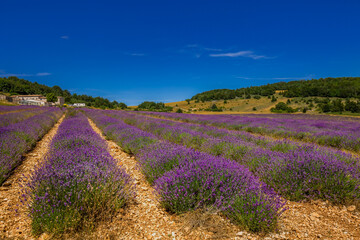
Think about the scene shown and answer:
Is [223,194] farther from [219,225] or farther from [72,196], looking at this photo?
[72,196]

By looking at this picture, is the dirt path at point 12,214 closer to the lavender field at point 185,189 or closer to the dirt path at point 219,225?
the lavender field at point 185,189

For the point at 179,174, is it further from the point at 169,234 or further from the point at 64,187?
the point at 64,187

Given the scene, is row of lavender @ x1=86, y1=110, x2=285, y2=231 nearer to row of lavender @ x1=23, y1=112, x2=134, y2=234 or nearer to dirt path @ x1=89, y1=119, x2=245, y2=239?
dirt path @ x1=89, y1=119, x2=245, y2=239

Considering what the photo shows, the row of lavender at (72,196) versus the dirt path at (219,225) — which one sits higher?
the row of lavender at (72,196)

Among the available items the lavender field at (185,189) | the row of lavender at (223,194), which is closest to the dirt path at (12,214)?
the lavender field at (185,189)

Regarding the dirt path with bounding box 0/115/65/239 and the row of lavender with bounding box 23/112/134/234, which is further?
the dirt path with bounding box 0/115/65/239

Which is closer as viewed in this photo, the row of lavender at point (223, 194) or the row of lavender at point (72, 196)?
the row of lavender at point (72, 196)

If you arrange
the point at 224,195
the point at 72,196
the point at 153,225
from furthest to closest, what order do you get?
the point at 224,195 → the point at 153,225 → the point at 72,196

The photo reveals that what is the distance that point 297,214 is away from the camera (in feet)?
7.86

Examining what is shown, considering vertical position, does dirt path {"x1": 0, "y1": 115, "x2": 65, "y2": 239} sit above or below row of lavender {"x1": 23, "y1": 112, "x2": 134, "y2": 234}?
below

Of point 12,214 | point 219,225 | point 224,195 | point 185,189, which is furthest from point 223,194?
point 12,214

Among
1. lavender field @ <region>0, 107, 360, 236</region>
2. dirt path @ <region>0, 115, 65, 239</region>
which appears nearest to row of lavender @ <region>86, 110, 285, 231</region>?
lavender field @ <region>0, 107, 360, 236</region>

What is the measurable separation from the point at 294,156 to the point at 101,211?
3.45 meters

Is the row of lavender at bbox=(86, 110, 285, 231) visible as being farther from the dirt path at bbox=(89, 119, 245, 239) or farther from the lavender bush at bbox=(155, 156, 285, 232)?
the dirt path at bbox=(89, 119, 245, 239)
